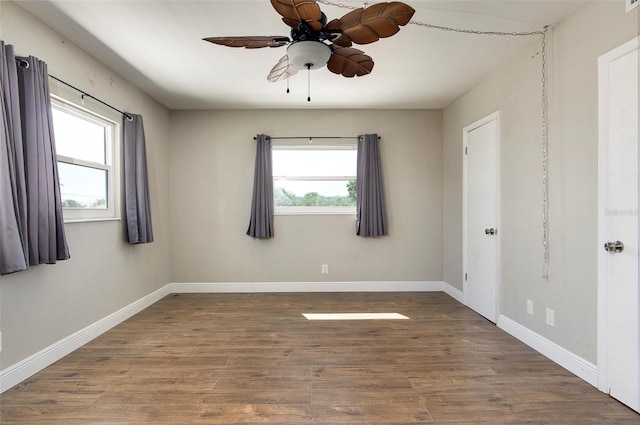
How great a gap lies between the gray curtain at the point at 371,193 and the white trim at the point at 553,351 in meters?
1.78

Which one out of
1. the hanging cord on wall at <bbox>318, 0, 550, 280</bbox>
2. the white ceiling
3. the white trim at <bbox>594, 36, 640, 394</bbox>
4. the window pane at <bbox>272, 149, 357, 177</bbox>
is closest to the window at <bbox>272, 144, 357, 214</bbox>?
the window pane at <bbox>272, 149, 357, 177</bbox>

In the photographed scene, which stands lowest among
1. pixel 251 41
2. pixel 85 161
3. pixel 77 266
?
pixel 77 266

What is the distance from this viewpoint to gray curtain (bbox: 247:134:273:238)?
4.09m

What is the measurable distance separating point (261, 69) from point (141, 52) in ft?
3.43

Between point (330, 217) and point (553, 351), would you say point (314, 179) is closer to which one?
point (330, 217)

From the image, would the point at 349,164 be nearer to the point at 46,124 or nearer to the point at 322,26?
the point at 322,26

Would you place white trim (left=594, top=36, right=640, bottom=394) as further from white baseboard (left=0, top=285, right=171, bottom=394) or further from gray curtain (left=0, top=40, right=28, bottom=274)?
white baseboard (left=0, top=285, right=171, bottom=394)

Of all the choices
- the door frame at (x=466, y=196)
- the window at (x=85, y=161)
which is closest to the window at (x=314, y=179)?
the door frame at (x=466, y=196)

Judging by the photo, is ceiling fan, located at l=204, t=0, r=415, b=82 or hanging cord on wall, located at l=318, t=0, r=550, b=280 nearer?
ceiling fan, located at l=204, t=0, r=415, b=82

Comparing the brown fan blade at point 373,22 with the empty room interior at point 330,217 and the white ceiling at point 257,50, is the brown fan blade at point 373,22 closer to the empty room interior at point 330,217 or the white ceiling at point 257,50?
the empty room interior at point 330,217

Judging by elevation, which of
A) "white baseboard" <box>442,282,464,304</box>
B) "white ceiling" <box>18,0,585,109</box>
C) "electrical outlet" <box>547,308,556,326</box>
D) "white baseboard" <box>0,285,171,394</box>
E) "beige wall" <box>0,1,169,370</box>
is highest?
"white ceiling" <box>18,0,585,109</box>

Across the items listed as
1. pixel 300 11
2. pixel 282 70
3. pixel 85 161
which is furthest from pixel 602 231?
pixel 85 161

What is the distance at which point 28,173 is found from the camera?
2.02 m

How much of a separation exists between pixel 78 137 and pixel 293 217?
2.49 meters
